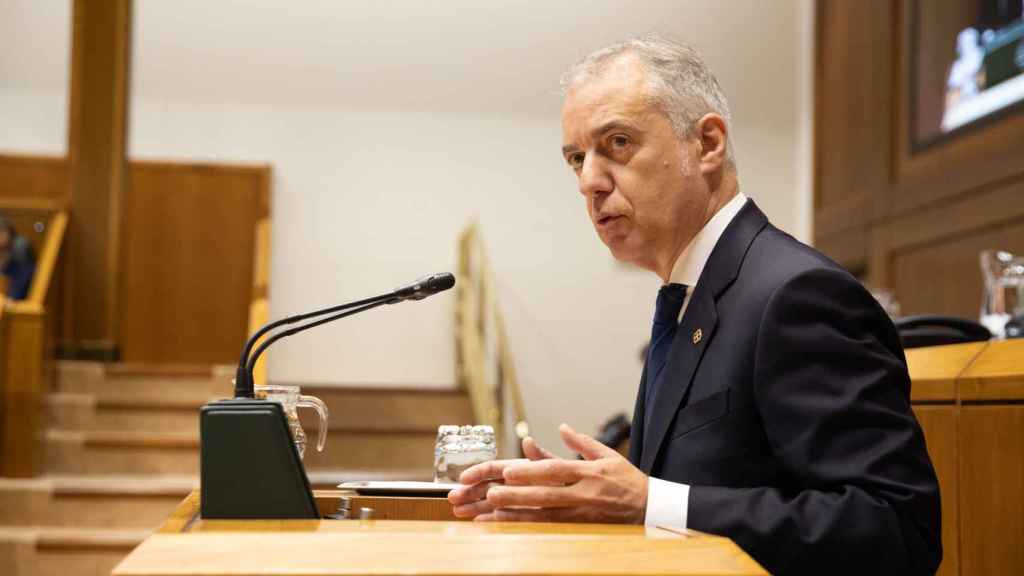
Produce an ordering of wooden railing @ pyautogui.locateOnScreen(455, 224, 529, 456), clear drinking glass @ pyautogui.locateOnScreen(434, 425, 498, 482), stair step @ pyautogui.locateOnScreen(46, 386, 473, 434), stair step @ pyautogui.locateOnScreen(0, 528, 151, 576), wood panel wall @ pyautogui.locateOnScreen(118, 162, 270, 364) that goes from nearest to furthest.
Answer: clear drinking glass @ pyautogui.locateOnScreen(434, 425, 498, 482) → stair step @ pyautogui.locateOnScreen(0, 528, 151, 576) → stair step @ pyautogui.locateOnScreen(46, 386, 473, 434) → wooden railing @ pyautogui.locateOnScreen(455, 224, 529, 456) → wood panel wall @ pyautogui.locateOnScreen(118, 162, 270, 364)

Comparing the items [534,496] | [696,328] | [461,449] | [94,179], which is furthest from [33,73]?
[534,496]

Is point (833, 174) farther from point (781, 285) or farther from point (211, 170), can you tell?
point (781, 285)

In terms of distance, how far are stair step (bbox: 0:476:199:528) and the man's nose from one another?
4.11 m

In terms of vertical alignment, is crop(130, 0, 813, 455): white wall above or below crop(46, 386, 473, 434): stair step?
above

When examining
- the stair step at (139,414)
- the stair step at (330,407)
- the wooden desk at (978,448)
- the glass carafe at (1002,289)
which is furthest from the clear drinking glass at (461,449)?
the stair step at (139,414)

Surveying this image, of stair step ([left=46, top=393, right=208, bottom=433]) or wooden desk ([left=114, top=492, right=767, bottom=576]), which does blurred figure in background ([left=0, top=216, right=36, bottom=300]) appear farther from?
wooden desk ([left=114, top=492, right=767, bottom=576])

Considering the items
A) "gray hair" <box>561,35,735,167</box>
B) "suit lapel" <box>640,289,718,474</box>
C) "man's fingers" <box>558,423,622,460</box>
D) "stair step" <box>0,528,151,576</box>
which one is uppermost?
"gray hair" <box>561,35,735,167</box>

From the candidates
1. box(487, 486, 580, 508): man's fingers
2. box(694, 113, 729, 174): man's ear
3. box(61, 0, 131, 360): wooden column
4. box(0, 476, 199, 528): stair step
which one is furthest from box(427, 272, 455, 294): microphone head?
box(61, 0, 131, 360): wooden column

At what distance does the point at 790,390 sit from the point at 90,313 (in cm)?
645

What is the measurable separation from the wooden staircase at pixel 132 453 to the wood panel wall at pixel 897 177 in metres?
2.49

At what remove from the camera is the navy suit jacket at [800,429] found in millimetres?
1311

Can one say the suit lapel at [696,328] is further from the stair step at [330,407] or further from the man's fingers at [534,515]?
the stair step at [330,407]

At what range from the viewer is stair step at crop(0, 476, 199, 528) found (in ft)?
17.5

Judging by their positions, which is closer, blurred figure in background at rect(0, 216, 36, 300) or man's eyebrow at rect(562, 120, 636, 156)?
man's eyebrow at rect(562, 120, 636, 156)
